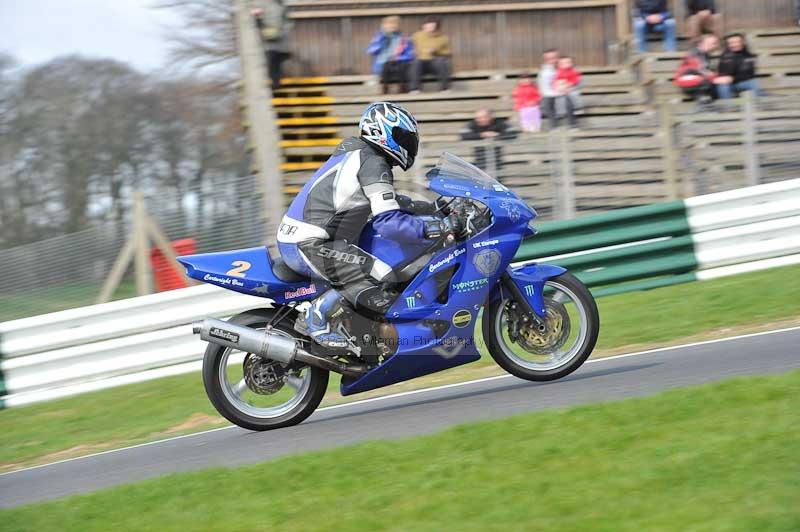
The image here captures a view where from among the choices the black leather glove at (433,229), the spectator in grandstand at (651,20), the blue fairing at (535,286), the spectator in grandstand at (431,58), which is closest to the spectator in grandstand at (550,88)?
the spectator in grandstand at (431,58)

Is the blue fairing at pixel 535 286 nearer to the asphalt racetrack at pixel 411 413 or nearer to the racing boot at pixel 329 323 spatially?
the asphalt racetrack at pixel 411 413

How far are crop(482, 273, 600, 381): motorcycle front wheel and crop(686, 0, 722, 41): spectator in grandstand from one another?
10.3 meters

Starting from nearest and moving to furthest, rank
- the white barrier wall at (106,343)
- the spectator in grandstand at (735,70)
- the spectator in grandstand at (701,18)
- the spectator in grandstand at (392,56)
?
the white barrier wall at (106,343), the spectator in grandstand at (735,70), the spectator in grandstand at (392,56), the spectator in grandstand at (701,18)

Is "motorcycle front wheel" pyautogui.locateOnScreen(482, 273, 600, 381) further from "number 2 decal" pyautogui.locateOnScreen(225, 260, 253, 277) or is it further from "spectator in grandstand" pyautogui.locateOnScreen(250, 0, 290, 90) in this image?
"spectator in grandstand" pyautogui.locateOnScreen(250, 0, 290, 90)

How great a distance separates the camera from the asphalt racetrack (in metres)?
6.23

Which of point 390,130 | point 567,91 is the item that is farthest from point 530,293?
point 567,91

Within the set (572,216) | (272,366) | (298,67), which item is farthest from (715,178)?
(298,67)

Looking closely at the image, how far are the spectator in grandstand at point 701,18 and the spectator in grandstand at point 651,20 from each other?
13.3 inches

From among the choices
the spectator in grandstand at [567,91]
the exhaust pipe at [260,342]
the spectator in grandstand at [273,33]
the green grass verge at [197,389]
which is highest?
the spectator in grandstand at [273,33]

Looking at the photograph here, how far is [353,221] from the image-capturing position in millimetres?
6543

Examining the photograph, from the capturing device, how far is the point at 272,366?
6.70 meters

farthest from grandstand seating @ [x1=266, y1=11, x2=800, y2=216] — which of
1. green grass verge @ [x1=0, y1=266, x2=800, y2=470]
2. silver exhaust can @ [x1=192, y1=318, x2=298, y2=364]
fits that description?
silver exhaust can @ [x1=192, y1=318, x2=298, y2=364]

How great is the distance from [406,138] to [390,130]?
112 mm

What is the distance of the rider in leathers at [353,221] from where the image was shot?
6418 mm
